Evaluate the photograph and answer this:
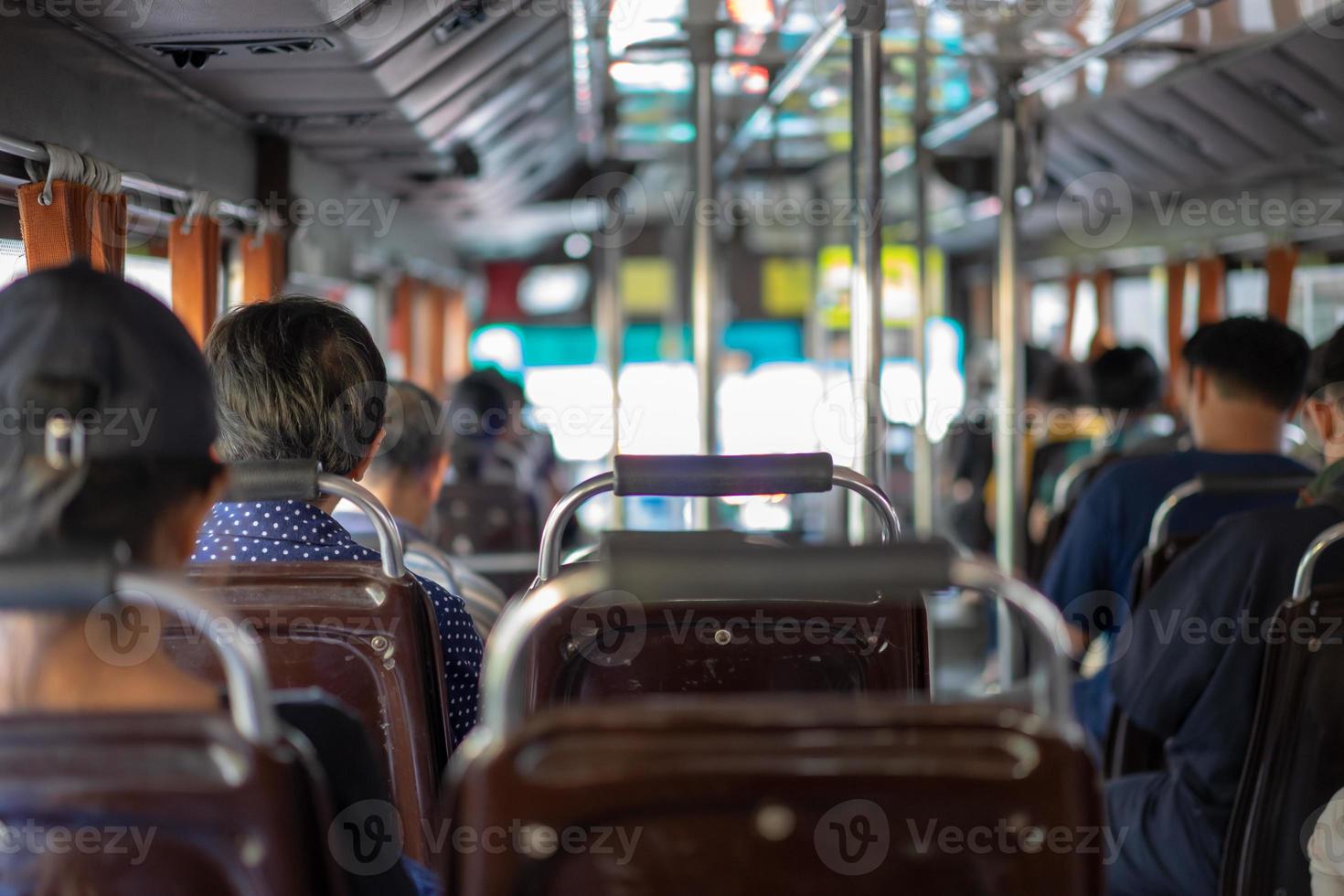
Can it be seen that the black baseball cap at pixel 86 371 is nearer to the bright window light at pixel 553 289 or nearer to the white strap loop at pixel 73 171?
the white strap loop at pixel 73 171

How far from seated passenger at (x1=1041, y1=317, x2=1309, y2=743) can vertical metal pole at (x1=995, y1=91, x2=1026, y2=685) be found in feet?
3.79

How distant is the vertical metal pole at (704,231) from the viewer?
444 cm

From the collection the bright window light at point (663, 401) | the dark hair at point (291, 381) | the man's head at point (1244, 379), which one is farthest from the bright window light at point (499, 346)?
the dark hair at point (291, 381)

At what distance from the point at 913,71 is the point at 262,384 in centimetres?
432

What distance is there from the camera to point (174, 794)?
1028mm

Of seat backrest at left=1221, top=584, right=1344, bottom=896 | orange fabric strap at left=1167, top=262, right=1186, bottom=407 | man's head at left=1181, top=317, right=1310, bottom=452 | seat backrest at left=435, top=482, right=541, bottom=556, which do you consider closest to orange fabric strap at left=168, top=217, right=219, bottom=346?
seat backrest at left=435, top=482, right=541, bottom=556

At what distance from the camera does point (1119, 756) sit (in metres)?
3.17

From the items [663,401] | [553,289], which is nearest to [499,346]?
[553,289]

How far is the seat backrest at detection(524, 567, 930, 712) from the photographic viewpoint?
1.91 metres

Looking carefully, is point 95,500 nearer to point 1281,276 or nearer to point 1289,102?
point 1289,102

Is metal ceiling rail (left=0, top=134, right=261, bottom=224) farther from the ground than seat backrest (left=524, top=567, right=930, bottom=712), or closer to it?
farther from the ground

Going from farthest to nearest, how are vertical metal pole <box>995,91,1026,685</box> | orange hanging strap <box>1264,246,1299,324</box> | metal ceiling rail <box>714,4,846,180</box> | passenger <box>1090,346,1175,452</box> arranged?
orange hanging strap <box>1264,246,1299,324</box> < passenger <box>1090,346,1175,452</box> < vertical metal pole <box>995,91,1026,685</box> < metal ceiling rail <box>714,4,846,180</box>

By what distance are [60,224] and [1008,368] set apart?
11.1 feet

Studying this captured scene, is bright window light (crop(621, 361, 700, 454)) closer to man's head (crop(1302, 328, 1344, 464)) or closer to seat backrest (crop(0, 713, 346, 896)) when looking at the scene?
man's head (crop(1302, 328, 1344, 464))
